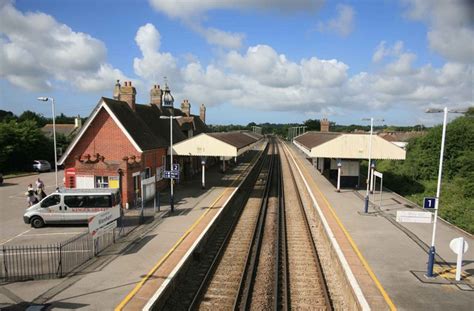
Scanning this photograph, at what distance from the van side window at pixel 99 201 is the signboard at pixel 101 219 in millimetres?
2124

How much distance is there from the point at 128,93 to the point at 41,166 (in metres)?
18.7

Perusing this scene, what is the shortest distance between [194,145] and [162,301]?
16.6 m

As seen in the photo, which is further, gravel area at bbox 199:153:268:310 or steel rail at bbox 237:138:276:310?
gravel area at bbox 199:153:268:310

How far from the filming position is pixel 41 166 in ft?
124

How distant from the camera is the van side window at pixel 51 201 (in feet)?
55.3

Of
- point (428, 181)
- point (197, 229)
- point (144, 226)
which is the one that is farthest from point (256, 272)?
point (428, 181)

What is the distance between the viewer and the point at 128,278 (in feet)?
36.1

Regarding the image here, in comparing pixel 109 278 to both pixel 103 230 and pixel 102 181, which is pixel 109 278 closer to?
pixel 103 230

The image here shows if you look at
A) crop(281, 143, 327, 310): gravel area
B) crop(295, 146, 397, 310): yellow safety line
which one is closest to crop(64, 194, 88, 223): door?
crop(281, 143, 327, 310): gravel area

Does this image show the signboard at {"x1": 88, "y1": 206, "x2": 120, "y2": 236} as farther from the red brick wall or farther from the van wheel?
the red brick wall

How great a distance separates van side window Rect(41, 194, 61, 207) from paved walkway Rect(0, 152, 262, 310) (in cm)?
416

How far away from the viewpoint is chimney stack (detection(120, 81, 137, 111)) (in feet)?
83.1

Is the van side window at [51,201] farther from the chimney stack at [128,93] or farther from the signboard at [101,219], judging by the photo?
the chimney stack at [128,93]

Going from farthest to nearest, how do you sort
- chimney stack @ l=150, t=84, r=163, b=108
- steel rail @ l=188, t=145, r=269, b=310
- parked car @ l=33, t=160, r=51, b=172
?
parked car @ l=33, t=160, r=51, b=172, chimney stack @ l=150, t=84, r=163, b=108, steel rail @ l=188, t=145, r=269, b=310
